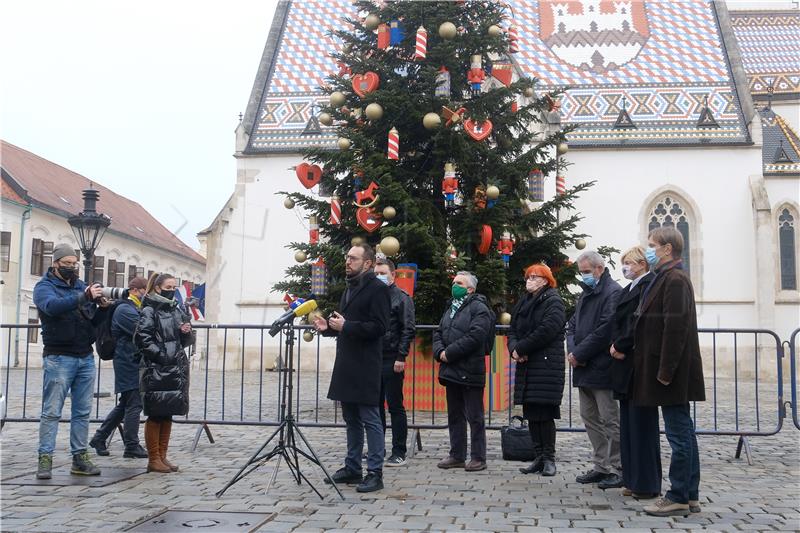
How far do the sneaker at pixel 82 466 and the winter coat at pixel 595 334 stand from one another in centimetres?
440

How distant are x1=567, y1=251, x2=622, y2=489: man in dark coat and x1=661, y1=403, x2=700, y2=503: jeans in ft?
3.26

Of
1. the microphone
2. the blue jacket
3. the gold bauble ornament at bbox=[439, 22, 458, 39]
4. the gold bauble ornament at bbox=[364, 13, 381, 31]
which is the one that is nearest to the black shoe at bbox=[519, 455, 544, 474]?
the microphone

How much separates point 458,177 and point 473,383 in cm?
567

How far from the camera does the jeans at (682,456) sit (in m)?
5.79

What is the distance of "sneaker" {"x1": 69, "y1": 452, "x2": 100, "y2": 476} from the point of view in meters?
7.10

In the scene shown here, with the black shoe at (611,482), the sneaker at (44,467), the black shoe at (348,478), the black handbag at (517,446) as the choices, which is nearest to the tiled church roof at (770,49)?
the black handbag at (517,446)

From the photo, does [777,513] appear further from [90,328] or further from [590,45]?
[590,45]

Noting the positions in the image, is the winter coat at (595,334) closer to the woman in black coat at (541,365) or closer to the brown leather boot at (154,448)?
the woman in black coat at (541,365)

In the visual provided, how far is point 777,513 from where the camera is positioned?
582 centimetres

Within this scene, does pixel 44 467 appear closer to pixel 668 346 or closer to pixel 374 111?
pixel 668 346

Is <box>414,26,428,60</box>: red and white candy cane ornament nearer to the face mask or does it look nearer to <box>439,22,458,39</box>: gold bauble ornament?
<box>439,22,458,39</box>: gold bauble ornament

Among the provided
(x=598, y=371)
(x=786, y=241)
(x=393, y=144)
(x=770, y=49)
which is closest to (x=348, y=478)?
(x=598, y=371)

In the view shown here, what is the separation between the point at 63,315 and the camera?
7.07 m

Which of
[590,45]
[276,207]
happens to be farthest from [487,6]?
[590,45]
